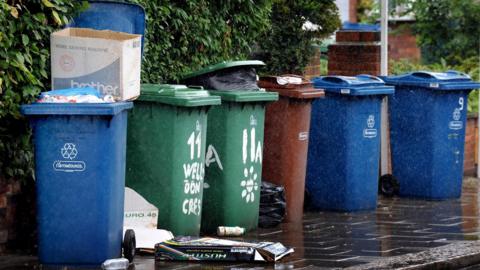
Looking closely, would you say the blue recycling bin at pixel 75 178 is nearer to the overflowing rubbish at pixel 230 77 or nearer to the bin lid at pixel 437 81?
the overflowing rubbish at pixel 230 77

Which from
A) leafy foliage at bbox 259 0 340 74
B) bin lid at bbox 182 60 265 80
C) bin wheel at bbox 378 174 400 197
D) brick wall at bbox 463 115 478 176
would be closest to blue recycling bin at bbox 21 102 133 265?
bin lid at bbox 182 60 265 80

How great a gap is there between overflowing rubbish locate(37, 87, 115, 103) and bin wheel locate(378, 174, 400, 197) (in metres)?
5.03

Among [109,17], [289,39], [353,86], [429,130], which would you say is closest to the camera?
[109,17]

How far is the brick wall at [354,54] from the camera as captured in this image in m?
14.1

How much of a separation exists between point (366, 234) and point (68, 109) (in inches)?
122

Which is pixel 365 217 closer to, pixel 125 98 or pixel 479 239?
pixel 479 239

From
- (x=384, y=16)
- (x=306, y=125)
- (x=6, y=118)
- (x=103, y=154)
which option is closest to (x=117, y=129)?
(x=103, y=154)

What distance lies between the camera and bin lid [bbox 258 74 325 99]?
33.9ft

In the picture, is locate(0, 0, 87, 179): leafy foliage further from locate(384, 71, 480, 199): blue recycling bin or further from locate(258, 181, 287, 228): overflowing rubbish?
locate(384, 71, 480, 199): blue recycling bin

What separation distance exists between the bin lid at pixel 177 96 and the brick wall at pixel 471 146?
20.1 ft

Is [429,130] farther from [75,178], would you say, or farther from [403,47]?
[403,47]

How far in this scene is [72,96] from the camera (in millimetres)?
7930

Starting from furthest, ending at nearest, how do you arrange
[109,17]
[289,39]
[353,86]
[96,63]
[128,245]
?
[289,39] → [353,86] → [109,17] → [96,63] → [128,245]

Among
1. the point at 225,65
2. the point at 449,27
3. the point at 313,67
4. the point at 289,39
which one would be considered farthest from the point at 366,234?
the point at 449,27
